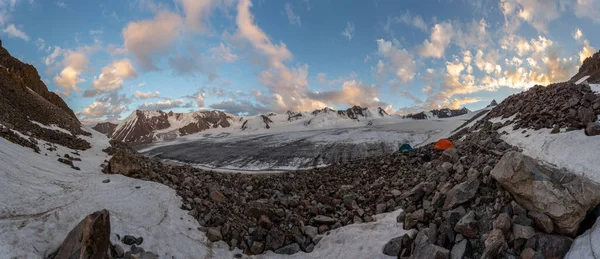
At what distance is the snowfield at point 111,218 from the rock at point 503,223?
2787 mm

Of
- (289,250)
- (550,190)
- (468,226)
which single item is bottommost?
(289,250)

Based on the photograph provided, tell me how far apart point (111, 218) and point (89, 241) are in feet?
8.10

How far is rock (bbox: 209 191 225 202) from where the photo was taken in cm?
1309

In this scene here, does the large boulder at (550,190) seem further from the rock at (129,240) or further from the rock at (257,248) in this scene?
the rock at (129,240)

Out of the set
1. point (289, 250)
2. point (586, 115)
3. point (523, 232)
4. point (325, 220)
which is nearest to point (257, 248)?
point (289, 250)

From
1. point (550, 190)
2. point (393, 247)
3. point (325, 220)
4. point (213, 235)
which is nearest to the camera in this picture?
point (550, 190)

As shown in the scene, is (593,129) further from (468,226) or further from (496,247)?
(496,247)

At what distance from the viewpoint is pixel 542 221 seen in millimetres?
6605

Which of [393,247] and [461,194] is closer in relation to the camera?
[393,247]

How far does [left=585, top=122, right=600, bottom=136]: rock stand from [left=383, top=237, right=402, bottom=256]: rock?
323 inches

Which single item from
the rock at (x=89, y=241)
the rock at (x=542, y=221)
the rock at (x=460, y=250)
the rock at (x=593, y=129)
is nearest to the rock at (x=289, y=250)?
the rock at (x=460, y=250)

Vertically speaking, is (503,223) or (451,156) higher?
(451,156)

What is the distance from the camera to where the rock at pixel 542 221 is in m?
6.49

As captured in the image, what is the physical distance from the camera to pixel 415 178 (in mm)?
14266
